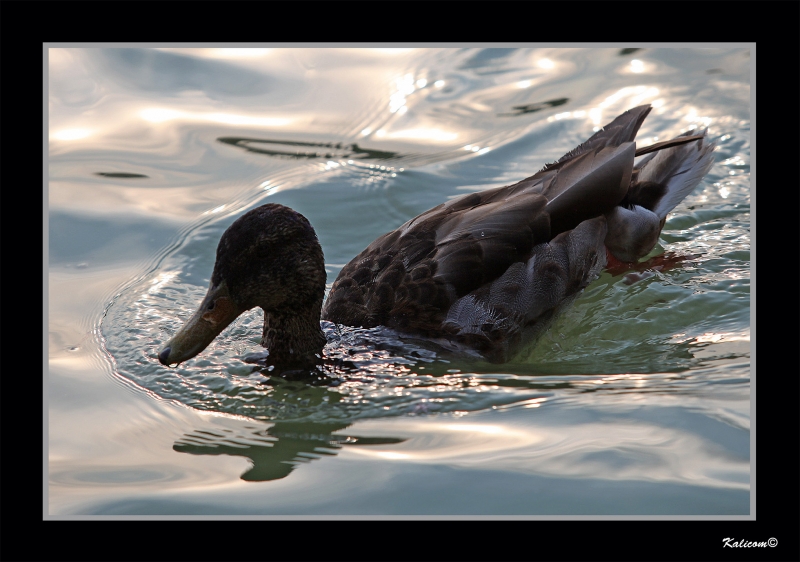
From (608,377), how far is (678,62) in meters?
5.62

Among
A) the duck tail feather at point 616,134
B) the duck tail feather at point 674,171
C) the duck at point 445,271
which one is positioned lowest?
the duck at point 445,271

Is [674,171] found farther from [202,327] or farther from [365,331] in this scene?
[202,327]

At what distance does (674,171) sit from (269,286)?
3445 mm

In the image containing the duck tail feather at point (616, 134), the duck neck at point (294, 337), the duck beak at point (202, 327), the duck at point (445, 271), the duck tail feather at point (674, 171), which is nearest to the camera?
the duck beak at point (202, 327)

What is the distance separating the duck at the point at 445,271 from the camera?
18.3ft

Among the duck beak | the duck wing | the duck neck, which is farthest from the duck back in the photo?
the duck beak

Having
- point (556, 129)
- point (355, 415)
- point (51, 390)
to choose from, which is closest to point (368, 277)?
point (355, 415)

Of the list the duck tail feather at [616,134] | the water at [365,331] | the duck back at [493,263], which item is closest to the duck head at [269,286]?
the water at [365,331]

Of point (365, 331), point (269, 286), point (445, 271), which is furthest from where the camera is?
point (365, 331)

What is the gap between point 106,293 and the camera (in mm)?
6961

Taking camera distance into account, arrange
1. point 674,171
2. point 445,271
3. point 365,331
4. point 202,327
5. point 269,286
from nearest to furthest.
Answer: point 202,327, point 269,286, point 445,271, point 365,331, point 674,171

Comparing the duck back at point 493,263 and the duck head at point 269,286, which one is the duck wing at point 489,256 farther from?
the duck head at point 269,286

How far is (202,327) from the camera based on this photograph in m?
5.52

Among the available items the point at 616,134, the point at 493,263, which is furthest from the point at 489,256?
the point at 616,134
